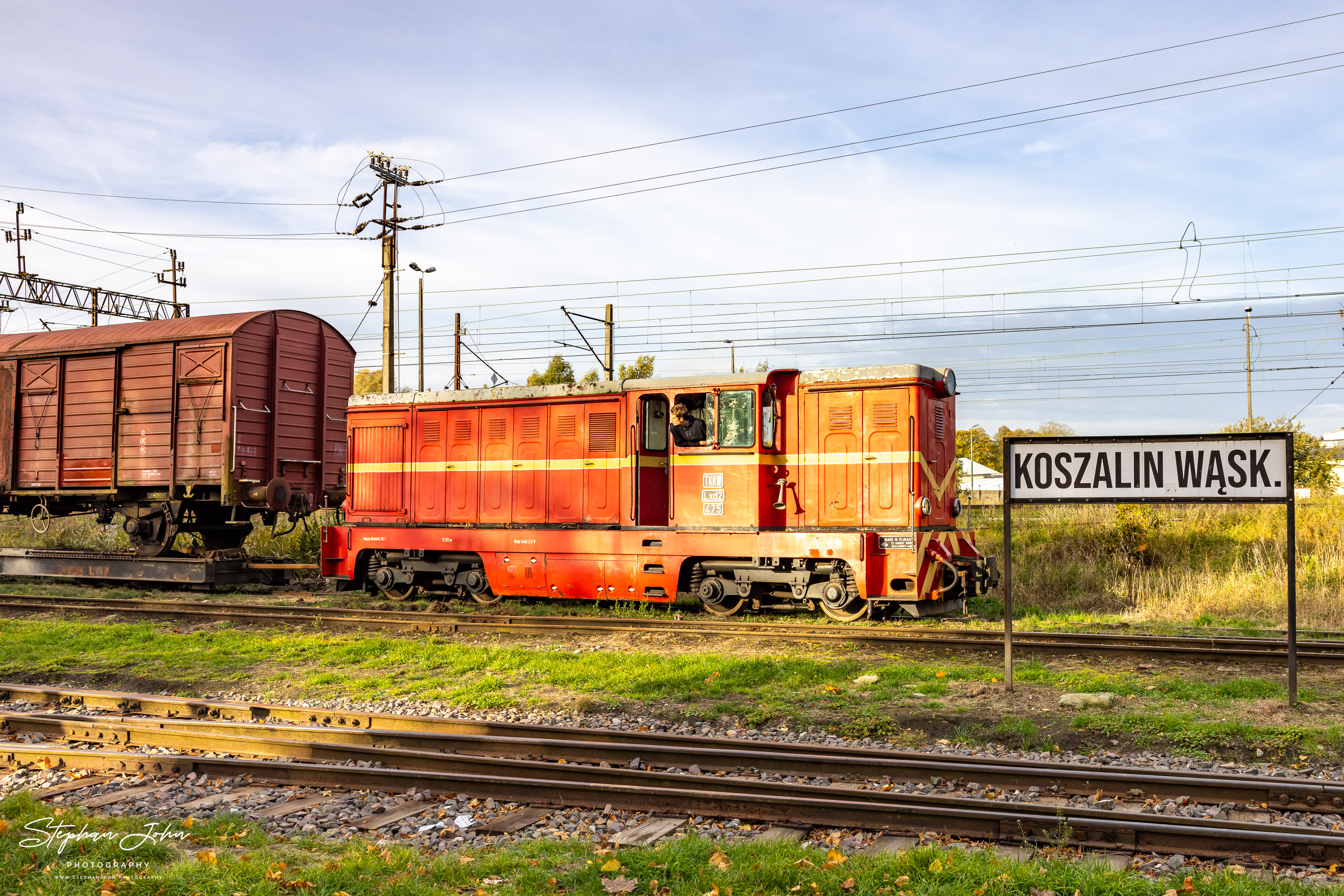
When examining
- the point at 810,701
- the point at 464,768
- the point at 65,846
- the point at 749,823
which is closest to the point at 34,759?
the point at 65,846

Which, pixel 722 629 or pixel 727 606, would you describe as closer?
pixel 722 629

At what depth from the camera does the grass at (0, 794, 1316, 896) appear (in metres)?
4.20

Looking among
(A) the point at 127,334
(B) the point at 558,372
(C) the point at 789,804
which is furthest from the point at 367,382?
(C) the point at 789,804

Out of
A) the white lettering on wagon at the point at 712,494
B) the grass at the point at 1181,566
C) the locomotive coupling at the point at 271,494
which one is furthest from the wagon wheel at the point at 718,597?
the locomotive coupling at the point at 271,494

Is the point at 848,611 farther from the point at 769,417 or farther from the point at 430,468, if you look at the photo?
the point at 430,468

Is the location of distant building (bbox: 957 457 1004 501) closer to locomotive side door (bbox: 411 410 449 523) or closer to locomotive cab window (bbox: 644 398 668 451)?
locomotive cab window (bbox: 644 398 668 451)

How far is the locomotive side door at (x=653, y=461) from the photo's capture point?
13164mm

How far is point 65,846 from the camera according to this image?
4.77 metres

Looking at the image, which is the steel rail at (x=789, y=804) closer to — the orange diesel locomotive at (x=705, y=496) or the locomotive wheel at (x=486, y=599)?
the orange diesel locomotive at (x=705, y=496)

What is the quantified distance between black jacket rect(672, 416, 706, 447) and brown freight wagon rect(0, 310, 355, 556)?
8244mm

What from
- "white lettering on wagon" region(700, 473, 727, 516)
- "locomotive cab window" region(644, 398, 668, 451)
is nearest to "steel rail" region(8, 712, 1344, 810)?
"white lettering on wagon" region(700, 473, 727, 516)

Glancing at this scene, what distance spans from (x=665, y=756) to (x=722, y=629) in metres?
5.09

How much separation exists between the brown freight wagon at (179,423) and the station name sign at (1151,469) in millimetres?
13249

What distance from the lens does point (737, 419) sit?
1248 centimetres
